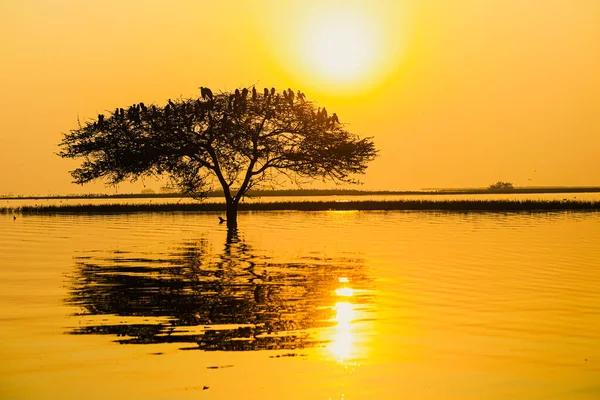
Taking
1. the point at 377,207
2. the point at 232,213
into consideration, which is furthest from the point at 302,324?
the point at 377,207

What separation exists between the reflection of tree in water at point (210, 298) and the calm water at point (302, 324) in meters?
0.05

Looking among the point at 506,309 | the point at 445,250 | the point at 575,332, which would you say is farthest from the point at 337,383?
the point at 445,250

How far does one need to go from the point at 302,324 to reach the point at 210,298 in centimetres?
444

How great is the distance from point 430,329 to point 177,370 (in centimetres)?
538

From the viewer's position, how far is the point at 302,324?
641 inches

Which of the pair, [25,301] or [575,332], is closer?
[575,332]

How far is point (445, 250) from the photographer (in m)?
34.7

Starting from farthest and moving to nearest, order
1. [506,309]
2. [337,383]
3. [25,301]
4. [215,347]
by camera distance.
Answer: [25,301]
[506,309]
[215,347]
[337,383]

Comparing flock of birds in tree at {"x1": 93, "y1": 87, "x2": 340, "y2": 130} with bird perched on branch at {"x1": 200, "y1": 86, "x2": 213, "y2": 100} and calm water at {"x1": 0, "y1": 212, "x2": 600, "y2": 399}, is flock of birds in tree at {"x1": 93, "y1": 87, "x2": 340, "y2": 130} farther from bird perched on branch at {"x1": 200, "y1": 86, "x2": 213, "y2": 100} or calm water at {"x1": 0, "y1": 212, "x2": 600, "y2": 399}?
calm water at {"x1": 0, "y1": 212, "x2": 600, "y2": 399}

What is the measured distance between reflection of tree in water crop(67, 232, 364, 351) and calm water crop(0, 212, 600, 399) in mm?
48

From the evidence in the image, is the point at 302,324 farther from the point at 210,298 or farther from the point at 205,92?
the point at 205,92

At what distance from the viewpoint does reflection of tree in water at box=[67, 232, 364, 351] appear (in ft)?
50.2

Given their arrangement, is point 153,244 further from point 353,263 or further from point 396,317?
point 396,317

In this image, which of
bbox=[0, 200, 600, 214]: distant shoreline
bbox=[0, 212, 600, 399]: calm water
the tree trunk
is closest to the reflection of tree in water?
bbox=[0, 212, 600, 399]: calm water
